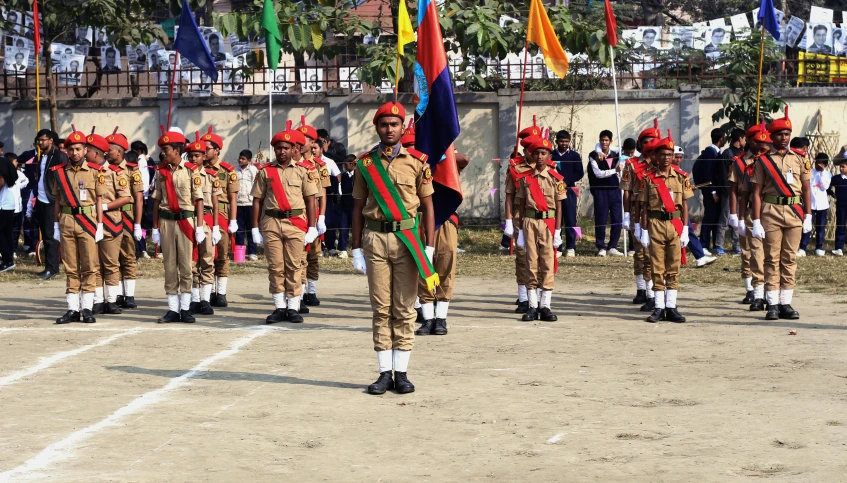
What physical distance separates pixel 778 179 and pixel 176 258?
6430 mm

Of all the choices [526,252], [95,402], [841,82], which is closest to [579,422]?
[95,402]

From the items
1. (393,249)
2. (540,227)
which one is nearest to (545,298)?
(540,227)

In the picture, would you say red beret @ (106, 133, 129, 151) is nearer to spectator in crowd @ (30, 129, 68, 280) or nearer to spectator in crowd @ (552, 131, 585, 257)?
spectator in crowd @ (30, 129, 68, 280)

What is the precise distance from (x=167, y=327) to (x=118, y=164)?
2353mm

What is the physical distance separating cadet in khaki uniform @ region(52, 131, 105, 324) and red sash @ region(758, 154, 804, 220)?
7.02 meters

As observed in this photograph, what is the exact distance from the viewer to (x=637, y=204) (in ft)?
43.7

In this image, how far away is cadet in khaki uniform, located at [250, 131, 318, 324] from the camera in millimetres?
12695

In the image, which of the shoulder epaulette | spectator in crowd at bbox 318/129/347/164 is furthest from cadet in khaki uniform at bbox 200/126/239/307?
spectator in crowd at bbox 318/129/347/164

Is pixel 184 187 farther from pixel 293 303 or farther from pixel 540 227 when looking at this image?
pixel 540 227

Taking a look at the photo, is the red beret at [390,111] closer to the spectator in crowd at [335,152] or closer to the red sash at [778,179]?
the red sash at [778,179]

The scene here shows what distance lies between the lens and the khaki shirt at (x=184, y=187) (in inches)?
508

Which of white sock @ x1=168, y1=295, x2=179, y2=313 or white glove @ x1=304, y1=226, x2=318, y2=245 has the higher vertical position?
white glove @ x1=304, y1=226, x2=318, y2=245

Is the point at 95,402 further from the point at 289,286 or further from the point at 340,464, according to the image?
the point at 289,286

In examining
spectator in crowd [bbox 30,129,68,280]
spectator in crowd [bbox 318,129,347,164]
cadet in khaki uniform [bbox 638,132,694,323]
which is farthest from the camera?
spectator in crowd [bbox 318,129,347,164]
